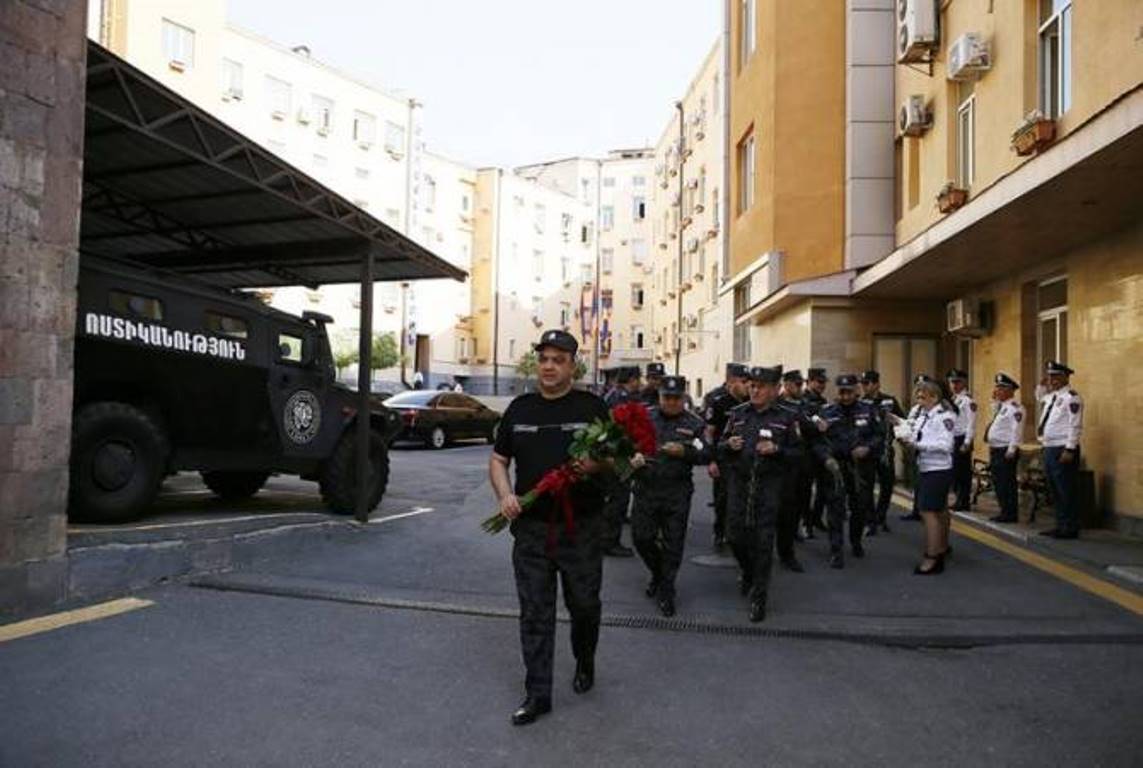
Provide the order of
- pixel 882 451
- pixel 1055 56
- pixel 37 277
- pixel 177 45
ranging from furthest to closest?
pixel 177 45 → pixel 1055 56 → pixel 882 451 → pixel 37 277

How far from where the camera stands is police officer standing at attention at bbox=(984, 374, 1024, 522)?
35.6 ft

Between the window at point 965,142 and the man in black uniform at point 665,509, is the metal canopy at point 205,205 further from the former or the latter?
the window at point 965,142

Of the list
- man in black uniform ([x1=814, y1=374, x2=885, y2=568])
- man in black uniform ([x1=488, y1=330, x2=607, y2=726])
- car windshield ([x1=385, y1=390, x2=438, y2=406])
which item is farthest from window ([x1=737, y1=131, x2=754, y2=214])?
man in black uniform ([x1=488, y1=330, x2=607, y2=726])

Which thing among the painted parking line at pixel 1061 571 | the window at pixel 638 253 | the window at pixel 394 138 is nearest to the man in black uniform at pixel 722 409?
the painted parking line at pixel 1061 571

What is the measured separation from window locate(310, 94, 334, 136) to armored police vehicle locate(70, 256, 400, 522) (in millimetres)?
35522

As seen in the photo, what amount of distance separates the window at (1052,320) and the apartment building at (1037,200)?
0.02 meters

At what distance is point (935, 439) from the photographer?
27.3 ft

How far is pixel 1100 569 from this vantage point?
8.17m

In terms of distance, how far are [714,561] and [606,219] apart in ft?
207

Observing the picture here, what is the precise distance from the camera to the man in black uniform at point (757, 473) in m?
6.66

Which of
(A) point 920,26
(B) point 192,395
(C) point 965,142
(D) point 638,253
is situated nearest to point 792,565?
(B) point 192,395

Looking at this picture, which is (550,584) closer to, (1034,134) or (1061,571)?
(1061,571)

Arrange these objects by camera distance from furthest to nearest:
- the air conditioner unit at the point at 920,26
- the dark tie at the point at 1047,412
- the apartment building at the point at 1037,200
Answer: the air conditioner unit at the point at 920,26
the dark tie at the point at 1047,412
the apartment building at the point at 1037,200

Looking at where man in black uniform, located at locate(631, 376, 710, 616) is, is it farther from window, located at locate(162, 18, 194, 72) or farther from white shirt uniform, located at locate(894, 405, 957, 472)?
window, located at locate(162, 18, 194, 72)
